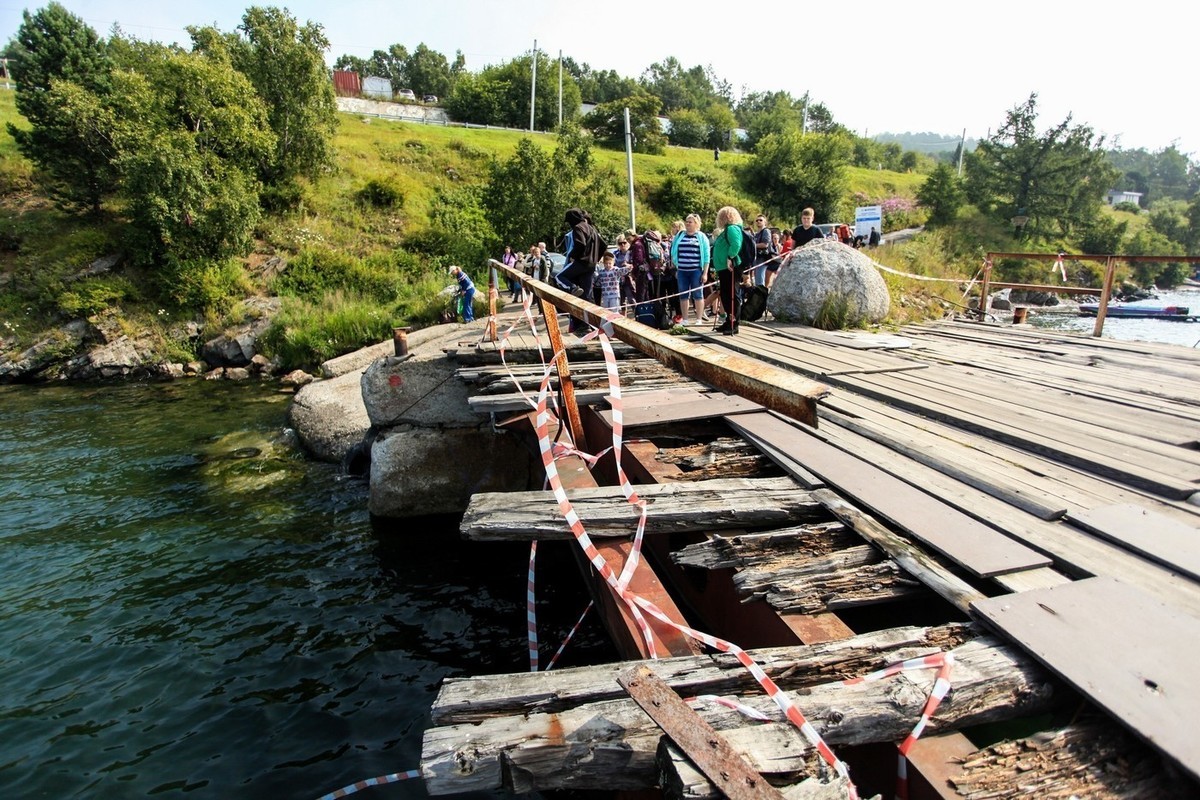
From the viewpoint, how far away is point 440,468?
26.6 ft

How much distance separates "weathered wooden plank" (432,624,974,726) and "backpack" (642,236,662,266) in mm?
9425

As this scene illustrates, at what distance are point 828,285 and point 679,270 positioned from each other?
2.31 metres

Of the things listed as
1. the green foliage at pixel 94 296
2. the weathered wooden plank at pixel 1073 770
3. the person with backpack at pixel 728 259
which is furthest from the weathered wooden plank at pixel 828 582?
the green foliage at pixel 94 296

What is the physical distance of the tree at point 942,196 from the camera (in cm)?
4566

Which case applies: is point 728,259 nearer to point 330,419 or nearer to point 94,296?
point 330,419

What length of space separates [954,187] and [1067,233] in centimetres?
911

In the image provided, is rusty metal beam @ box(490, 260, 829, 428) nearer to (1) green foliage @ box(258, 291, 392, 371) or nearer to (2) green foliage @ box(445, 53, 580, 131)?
(1) green foliage @ box(258, 291, 392, 371)

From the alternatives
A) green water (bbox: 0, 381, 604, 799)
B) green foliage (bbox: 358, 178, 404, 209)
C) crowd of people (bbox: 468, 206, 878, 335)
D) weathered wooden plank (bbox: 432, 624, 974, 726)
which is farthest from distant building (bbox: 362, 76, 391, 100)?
weathered wooden plank (bbox: 432, 624, 974, 726)

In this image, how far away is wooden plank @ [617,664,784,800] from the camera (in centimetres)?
166

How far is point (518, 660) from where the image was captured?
5.31m

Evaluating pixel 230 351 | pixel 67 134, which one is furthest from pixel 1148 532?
pixel 67 134

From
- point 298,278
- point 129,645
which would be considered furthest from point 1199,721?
point 298,278

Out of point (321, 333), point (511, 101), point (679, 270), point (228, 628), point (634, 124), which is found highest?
point (511, 101)

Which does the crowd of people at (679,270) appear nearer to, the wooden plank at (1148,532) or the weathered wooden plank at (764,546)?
the wooden plank at (1148,532)
